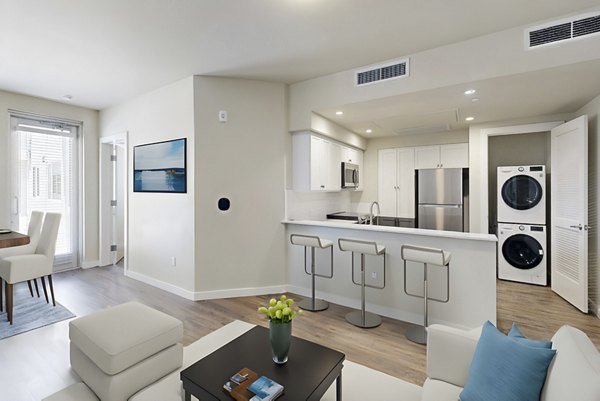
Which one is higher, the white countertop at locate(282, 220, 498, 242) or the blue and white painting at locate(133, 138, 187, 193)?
the blue and white painting at locate(133, 138, 187, 193)

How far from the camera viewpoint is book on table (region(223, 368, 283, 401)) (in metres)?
1.33

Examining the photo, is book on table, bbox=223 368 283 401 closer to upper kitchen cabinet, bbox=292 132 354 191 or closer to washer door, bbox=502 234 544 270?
upper kitchen cabinet, bbox=292 132 354 191

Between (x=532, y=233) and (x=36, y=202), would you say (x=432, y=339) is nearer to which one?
(x=532, y=233)

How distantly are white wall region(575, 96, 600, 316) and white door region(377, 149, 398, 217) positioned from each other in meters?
2.75

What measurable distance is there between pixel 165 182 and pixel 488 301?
160 inches

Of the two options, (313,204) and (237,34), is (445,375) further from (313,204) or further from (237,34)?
(313,204)

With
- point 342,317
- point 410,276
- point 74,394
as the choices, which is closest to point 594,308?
point 410,276

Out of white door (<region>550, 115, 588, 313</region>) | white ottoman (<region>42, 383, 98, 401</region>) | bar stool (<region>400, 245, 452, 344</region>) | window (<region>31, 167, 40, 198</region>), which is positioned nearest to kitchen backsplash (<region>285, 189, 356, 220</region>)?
bar stool (<region>400, 245, 452, 344</region>)

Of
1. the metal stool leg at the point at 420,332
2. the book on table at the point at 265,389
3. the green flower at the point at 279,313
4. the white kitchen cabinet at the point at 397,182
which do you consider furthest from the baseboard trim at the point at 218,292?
the white kitchen cabinet at the point at 397,182

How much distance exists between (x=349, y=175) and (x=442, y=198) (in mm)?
1582

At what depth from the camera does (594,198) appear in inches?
132

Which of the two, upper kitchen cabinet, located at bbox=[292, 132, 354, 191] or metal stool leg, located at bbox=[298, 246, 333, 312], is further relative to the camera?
upper kitchen cabinet, located at bbox=[292, 132, 354, 191]

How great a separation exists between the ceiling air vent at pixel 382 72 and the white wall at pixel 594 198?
2257 mm

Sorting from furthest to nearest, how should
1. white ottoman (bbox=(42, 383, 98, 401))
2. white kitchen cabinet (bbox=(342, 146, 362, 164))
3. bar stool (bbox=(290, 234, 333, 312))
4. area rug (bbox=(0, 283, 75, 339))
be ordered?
white kitchen cabinet (bbox=(342, 146, 362, 164))
bar stool (bbox=(290, 234, 333, 312))
area rug (bbox=(0, 283, 75, 339))
white ottoman (bbox=(42, 383, 98, 401))
